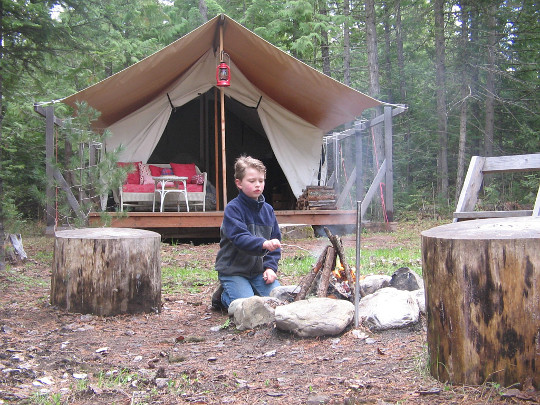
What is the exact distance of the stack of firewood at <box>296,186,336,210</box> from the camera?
10.4 metres

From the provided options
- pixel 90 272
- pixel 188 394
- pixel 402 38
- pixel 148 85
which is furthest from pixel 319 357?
pixel 402 38

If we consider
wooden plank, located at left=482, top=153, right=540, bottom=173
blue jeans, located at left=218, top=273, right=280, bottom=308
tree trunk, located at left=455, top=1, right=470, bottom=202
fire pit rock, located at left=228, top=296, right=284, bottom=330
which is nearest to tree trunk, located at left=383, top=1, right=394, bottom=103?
tree trunk, located at left=455, top=1, right=470, bottom=202

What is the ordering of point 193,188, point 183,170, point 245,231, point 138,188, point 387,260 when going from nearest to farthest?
point 245,231, point 387,260, point 138,188, point 193,188, point 183,170

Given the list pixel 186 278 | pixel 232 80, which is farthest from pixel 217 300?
pixel 232 80

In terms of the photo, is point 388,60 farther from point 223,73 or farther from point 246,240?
point 246,240

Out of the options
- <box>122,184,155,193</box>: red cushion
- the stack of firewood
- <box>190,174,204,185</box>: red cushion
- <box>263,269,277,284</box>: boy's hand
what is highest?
<box>190,174,204,185</box>: red cushion

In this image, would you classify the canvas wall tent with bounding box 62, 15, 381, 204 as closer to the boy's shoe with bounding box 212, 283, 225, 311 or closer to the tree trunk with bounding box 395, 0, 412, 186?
the boy's shoe with bounding box 212, 283, 225, 311

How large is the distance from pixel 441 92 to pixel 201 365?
16.6 m

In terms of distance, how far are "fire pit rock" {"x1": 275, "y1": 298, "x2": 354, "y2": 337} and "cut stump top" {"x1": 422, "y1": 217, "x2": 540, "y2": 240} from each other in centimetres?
90

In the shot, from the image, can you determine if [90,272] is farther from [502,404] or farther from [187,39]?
[187,39]

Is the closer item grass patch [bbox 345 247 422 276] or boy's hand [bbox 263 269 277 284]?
boy's hand [bbox 263 269 277 284]

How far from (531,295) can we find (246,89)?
30.0 ft

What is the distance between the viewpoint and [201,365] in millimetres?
2773

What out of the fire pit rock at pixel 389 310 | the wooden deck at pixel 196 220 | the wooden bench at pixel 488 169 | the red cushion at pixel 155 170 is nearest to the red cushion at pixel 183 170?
the red cushion at pixel 155 170
